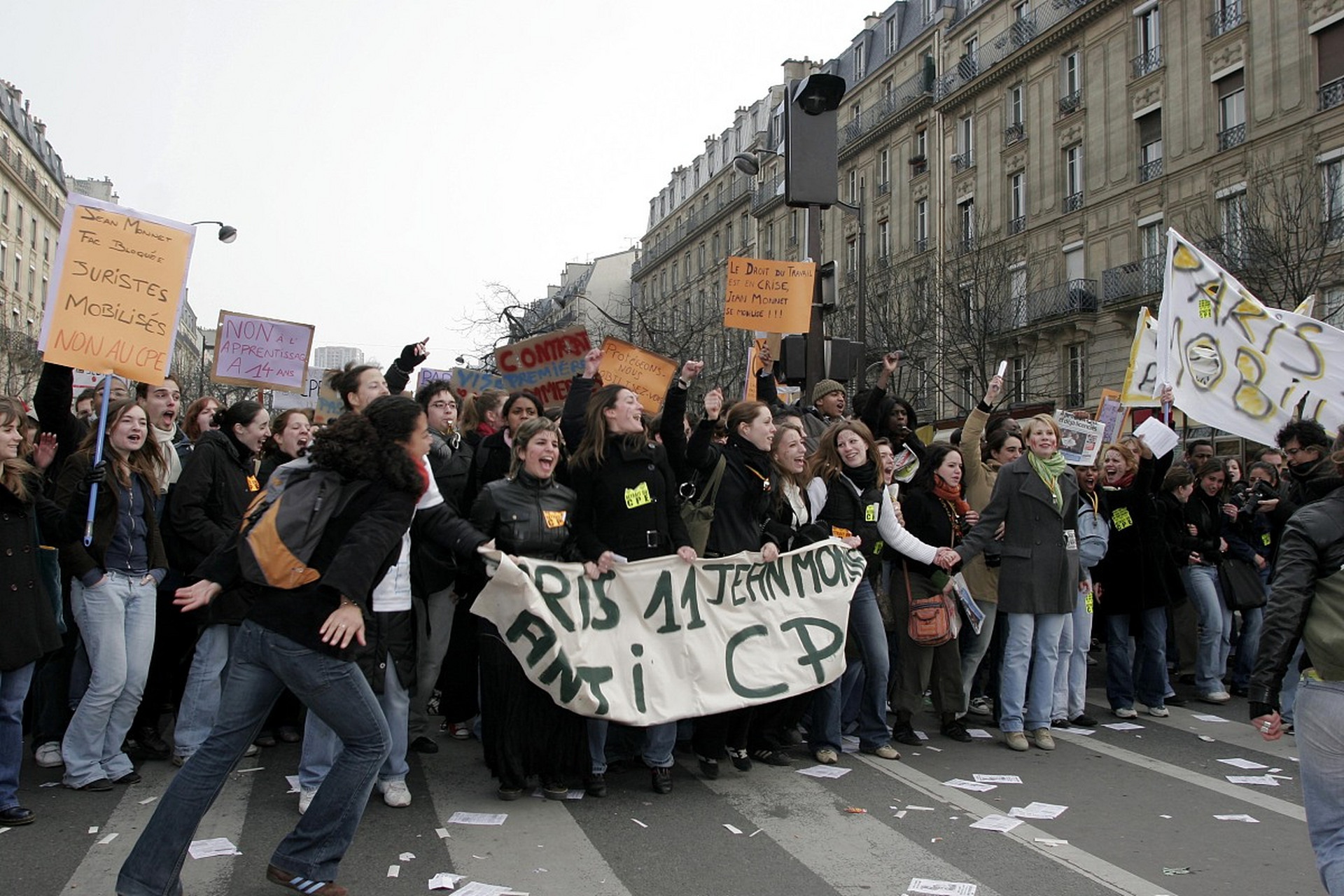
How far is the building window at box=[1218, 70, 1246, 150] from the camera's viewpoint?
28.8 meters

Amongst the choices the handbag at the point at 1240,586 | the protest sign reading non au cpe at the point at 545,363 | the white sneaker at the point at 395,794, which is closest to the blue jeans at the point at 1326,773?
the white sneaker at the point at 395,794

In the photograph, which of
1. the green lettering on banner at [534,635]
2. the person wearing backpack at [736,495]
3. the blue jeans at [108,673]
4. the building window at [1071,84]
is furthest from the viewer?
the building window at [1071,84]

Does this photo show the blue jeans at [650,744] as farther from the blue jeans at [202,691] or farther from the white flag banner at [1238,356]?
the white flag banner at [1238,356]

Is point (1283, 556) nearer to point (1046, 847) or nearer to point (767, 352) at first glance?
point (1046, 847)

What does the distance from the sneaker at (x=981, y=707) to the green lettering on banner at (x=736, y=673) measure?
109 inches

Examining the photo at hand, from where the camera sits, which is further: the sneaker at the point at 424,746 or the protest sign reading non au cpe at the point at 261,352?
the protest sign reading non au cpe at the point at 261,352

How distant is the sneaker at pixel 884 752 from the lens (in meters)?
6.63

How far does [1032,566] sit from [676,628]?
8.78 ft

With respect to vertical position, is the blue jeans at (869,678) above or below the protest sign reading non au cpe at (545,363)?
below

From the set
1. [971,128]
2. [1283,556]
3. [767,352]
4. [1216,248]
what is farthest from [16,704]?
[971,128]

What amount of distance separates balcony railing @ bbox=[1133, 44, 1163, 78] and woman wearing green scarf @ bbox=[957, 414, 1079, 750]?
28815mm

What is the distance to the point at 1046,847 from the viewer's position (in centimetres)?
496

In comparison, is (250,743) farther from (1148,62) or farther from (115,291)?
(1148,62)

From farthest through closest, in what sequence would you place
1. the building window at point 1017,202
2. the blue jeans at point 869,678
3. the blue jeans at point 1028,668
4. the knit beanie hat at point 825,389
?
1. the building window at point 1017,202
2. the knit beanie hat at point 825,389
3. the blue jeans at point 1028,668
4. the blue jeans at point 869,678
